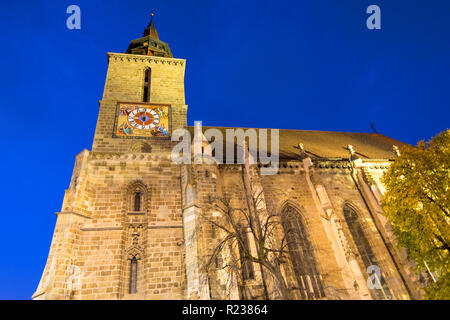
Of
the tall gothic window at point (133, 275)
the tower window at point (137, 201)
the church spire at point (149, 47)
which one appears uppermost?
the church spire at point (149, 47)

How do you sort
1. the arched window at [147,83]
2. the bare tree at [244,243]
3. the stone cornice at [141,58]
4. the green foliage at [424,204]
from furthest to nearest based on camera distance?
1. the stone cornice at [141,58]
2. the arched window at [147,83]
3. the green foliage at [424,204]
4. the bare tree at [244,243]

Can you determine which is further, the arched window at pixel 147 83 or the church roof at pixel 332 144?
the arched window at pixel 147 83

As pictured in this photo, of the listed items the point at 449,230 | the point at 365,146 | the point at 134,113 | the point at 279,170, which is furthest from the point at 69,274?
the point at 365,146

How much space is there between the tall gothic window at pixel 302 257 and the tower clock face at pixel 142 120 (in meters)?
8.45

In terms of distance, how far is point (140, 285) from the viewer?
11406 mm

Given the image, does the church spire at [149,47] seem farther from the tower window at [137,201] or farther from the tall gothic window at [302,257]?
the tall gothic window at [302,257]

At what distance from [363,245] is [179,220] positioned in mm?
9558

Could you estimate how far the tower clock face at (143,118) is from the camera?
55.6 ft

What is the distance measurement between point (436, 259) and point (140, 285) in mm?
12027

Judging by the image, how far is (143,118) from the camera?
17391 millimetres

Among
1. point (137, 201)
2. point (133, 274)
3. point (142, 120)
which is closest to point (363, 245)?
point (133, 274)

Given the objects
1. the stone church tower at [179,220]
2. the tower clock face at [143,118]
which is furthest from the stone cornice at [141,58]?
the tower clock face at [143,118]

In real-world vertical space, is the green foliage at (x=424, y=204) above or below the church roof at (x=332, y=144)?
below
